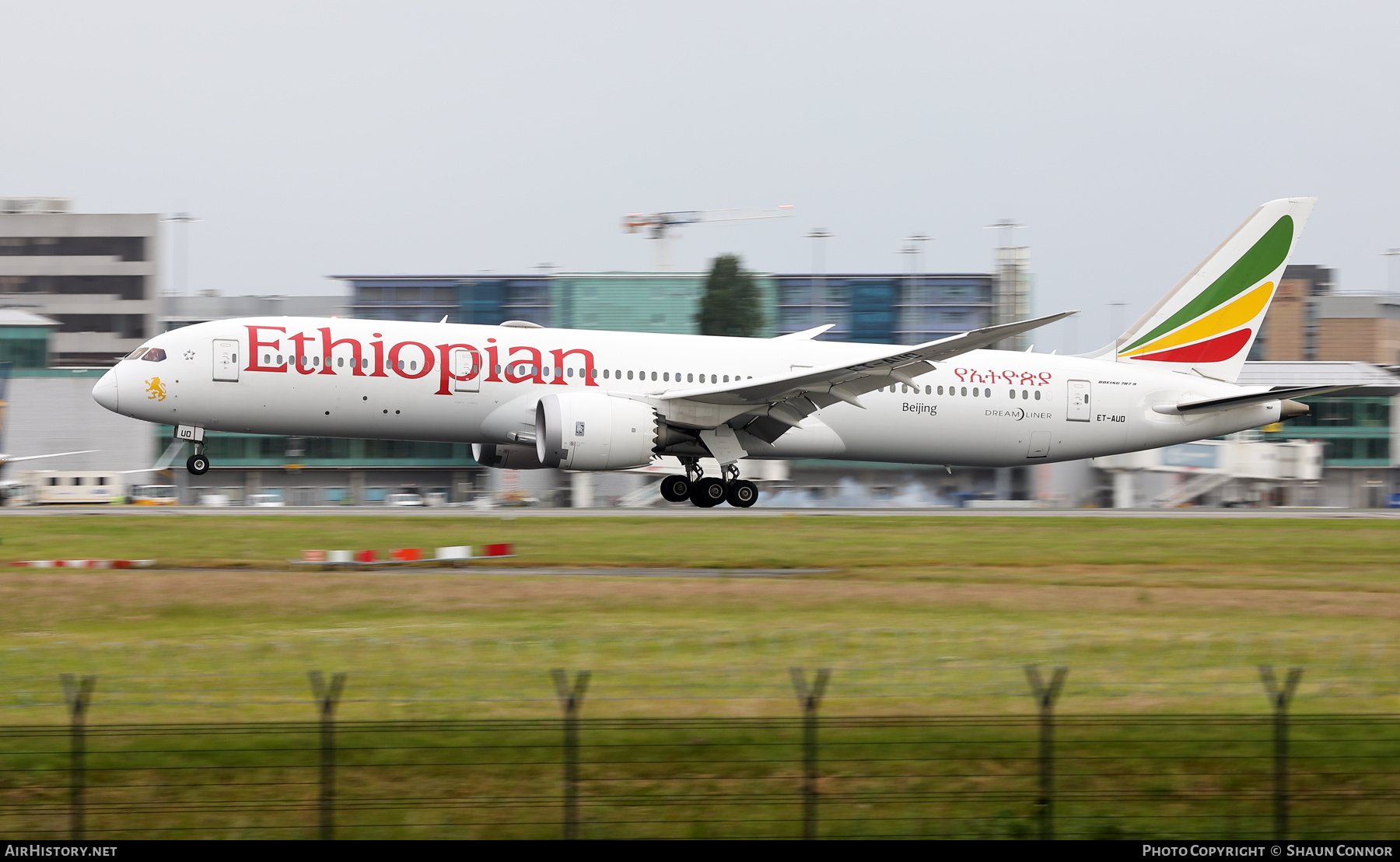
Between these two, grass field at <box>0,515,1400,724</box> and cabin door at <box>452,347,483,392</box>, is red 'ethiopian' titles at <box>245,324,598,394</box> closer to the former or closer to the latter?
cabin door at <box>452,347,483,392</box>

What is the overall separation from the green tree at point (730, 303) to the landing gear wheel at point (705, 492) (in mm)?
66834

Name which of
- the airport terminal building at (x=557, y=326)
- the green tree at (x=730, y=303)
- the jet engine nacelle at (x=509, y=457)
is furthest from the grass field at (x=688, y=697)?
the green tree at (x=730, y=303)

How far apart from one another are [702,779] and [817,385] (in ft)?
71.3

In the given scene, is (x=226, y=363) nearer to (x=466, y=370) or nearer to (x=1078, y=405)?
(x=466, y=370)

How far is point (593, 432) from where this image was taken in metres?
31.8

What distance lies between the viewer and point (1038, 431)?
37.9 meters

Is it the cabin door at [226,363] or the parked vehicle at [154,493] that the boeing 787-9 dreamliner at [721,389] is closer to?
the cabin door at [226,363]

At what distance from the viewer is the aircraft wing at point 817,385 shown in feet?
102

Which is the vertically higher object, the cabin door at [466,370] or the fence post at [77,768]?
the cabin door at [466,370]

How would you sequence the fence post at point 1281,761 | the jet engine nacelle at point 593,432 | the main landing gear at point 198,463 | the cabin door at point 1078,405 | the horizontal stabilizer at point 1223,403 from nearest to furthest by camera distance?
the fence post at point 1281,761 < the jet engine nacelle at point 593,432 < the main landing gear at point 198,463 < the horizontal stabilizer at point 1223,403 < the cabin door at point 1078,405

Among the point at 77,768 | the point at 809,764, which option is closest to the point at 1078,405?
the point at 809,764

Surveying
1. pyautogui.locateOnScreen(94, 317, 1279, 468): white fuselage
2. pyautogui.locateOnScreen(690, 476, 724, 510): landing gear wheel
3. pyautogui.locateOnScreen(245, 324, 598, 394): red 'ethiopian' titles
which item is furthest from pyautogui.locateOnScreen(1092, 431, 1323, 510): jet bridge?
pyautogui.locateOnScreen(245, 324, 598, 394): red 'ethiopian' titles

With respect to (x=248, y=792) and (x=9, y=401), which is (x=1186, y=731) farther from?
(x=9, y=401)
